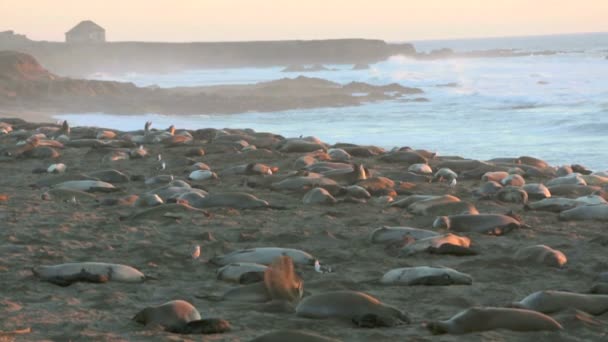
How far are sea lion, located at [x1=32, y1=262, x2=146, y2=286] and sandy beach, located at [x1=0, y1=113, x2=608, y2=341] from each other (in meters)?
0.06

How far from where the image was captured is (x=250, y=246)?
5.68m

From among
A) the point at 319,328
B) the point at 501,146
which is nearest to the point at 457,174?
the point at 319,328

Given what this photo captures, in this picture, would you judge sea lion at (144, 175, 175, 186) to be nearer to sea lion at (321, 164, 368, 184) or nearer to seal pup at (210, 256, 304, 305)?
sea lion at (321, 164, 368, 184)

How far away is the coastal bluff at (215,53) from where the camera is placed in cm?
7575

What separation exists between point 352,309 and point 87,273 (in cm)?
152

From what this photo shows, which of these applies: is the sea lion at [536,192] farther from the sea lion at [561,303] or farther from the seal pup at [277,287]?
the seal pup at [277,287]

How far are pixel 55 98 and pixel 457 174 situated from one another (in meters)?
23.6

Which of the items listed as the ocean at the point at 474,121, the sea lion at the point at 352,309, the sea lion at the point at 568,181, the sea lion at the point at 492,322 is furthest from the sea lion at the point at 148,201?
the ocean at the point at 474,121

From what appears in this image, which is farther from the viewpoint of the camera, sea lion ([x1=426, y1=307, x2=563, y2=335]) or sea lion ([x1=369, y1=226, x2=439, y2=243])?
sea lion ([x1=369, y1=226, x2=439, y2=243])

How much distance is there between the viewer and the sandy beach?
12.3ft

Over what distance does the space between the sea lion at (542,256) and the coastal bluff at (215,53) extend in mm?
70618

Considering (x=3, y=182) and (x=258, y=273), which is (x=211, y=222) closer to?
(x=258, y=273)

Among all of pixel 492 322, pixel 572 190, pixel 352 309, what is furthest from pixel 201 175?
pixel 492 322

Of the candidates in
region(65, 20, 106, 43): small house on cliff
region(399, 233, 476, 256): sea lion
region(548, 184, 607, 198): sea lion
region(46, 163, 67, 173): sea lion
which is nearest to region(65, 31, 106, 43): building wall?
region(65, 20, 106, 43): small house on cliff
